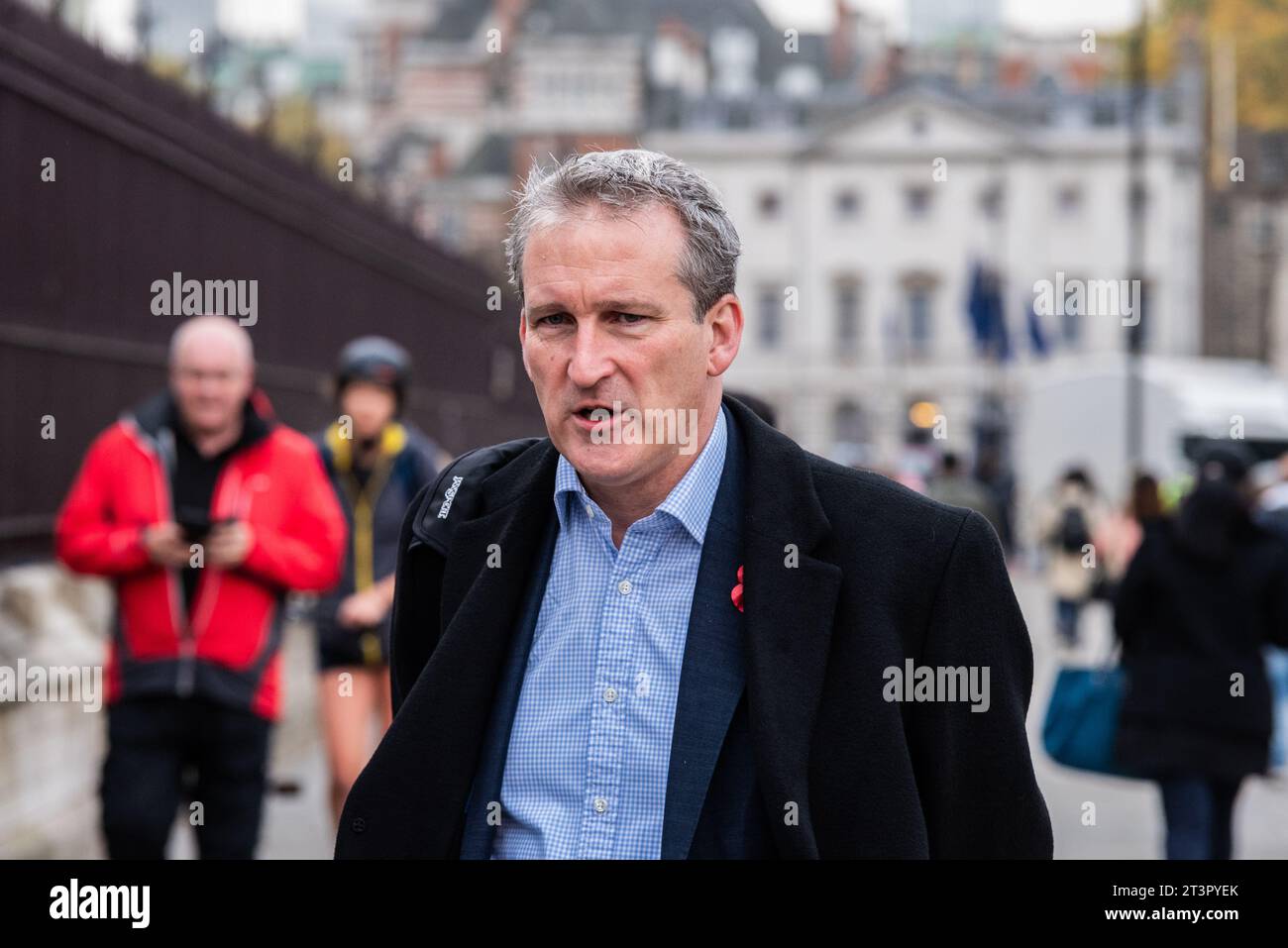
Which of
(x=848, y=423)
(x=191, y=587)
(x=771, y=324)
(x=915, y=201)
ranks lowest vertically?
(x=191, y=587)

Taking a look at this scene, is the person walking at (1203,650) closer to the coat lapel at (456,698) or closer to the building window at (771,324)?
the coat lapel at (456,698)

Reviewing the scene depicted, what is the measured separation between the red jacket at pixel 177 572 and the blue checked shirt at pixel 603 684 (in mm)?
2947

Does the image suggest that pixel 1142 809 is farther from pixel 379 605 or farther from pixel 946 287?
pixel 946 287

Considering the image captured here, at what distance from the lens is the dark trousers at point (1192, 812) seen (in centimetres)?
647

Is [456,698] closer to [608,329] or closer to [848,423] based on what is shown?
[608,329]

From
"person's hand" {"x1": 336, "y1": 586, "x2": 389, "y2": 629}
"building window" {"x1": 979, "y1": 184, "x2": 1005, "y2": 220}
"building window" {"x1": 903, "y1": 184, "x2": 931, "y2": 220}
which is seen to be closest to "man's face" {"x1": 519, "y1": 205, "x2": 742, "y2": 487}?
"person's hand" {"x1": 336, "y1": 586, "x2": 389, "y2": 629}

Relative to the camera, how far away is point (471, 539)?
103 inches

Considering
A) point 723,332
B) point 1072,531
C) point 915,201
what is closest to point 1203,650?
point 723,332

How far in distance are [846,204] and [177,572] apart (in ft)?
237

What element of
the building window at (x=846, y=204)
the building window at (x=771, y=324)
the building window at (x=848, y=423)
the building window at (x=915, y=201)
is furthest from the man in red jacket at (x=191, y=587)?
the building window at (x=915, y=201)

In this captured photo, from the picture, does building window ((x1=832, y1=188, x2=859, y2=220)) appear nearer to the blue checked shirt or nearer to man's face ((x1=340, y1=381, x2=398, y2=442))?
man's face ((x1=340, y1=381, x2=398, y2=442))

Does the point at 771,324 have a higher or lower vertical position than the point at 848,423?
higher

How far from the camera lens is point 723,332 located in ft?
8.54

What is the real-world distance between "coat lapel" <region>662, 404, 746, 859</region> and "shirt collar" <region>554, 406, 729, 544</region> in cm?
2
